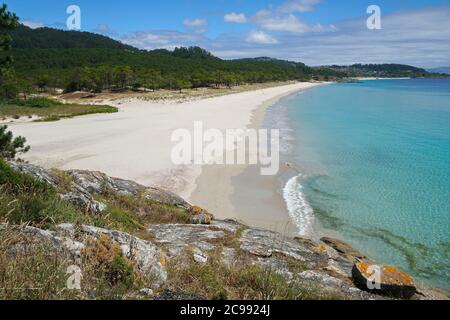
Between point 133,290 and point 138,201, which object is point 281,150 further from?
point 133,290

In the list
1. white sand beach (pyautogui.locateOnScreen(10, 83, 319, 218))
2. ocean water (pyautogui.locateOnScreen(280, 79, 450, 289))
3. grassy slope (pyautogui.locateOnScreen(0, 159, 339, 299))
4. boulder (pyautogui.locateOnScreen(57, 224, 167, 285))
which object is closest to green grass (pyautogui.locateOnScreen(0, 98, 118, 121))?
white sand beach (pyautogui.locateOnScreen(10, 83, 319, 218))

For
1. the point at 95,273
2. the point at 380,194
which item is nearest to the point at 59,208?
the point at 95,273

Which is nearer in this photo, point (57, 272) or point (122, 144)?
point (57, 272)

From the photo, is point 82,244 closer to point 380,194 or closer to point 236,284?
point 236,284

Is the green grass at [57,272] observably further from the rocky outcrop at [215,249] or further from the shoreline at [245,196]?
the shoreline at [245,196]
